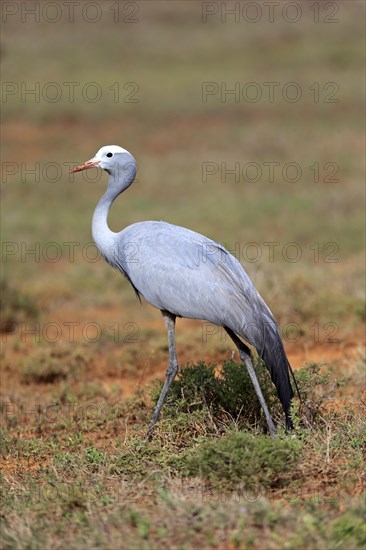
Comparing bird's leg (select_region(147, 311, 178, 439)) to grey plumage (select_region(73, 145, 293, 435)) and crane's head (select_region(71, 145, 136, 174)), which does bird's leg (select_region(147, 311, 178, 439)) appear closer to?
grey plumage (select_region(73, 145, 293, 435))

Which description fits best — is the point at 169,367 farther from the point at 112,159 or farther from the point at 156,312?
the point at 156,312

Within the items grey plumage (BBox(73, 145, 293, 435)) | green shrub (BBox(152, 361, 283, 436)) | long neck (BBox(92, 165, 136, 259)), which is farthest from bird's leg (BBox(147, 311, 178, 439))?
long neck (BBox(92, 165, 136, 259))

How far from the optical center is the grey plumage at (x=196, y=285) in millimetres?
5527

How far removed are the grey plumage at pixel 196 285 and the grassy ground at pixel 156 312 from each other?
45 centimetres

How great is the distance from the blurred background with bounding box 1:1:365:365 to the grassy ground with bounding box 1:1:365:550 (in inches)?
2.4

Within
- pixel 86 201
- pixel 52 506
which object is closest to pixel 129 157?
pixel 52 506

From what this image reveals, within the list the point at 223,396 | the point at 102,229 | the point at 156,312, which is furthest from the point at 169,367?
the point at 156,312

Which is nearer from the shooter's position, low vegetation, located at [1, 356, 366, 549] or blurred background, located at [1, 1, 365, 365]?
low vegetation, located at [1, 356, 366, 549]

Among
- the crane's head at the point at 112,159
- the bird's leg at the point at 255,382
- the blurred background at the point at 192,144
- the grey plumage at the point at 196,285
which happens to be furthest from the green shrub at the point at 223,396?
the blurred background at the point at 192,144

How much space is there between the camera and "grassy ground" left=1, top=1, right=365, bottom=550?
174 inches

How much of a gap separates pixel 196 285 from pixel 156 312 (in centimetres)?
509

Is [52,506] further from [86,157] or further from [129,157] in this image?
[86,157]

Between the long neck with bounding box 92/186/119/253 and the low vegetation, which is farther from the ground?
the long neck with bounding box 92/186/119/253

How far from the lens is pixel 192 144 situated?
2216cm
